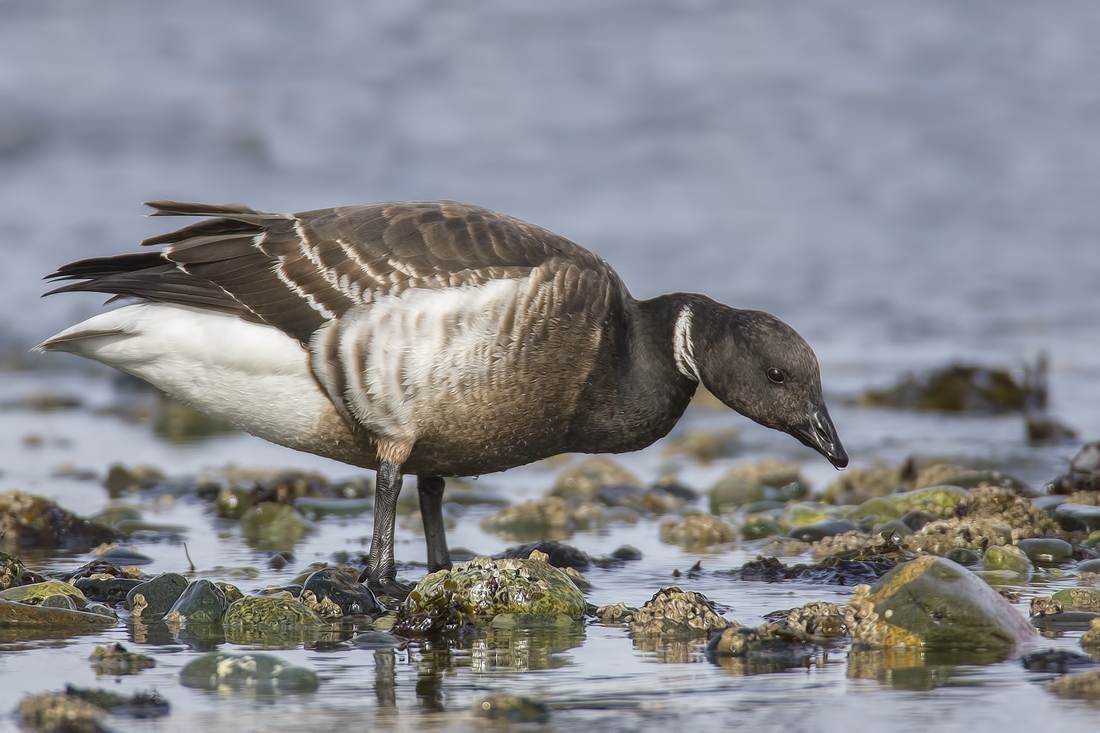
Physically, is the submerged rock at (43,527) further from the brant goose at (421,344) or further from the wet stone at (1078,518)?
the wet stone at (1078,518)

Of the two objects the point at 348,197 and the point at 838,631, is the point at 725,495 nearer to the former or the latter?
the point at 838,631

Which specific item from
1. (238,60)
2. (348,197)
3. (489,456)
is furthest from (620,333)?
(238,60)

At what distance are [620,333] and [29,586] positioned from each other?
3.04 m

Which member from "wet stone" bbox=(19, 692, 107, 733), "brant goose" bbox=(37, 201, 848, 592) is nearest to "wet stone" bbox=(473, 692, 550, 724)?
"wet stone" bbox=(19, 692, 107, 733)

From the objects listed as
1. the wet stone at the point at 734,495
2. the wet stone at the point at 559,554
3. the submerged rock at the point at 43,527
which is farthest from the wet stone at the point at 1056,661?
the submerged rock at the point at 43,527

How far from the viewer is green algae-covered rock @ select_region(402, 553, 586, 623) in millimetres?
5344

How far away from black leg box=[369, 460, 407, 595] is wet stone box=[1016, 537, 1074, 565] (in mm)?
3290

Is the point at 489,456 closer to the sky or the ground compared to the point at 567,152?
closer to the ground

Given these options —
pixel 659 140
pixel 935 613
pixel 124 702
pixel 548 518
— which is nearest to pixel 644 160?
pixel 659 140

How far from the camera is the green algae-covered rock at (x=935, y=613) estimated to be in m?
4.84

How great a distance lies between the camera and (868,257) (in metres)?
16.8

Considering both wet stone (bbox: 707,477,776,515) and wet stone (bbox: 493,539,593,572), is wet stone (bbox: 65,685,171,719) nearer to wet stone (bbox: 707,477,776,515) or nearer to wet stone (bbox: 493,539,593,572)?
wet stone (bbox: 493,539,593,572)

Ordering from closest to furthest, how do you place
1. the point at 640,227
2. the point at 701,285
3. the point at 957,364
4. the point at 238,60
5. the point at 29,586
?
the point at 29,586 → the point at 957,364 → the point at 701,285 → the point at 640,227 → the point at 238,60

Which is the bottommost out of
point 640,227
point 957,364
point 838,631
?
point 838,631
